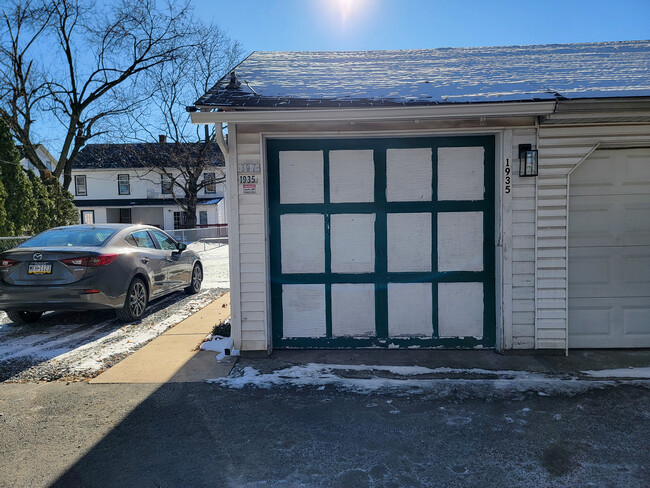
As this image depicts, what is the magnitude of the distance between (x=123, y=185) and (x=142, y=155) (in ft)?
20.2

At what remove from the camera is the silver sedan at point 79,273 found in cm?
618

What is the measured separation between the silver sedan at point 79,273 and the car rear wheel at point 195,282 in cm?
199

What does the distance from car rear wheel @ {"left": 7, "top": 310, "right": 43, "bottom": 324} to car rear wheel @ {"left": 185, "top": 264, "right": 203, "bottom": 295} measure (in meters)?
2.95

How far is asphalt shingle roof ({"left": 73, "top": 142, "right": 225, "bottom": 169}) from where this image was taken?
31.0 meters

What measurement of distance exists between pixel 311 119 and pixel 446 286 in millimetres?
2441

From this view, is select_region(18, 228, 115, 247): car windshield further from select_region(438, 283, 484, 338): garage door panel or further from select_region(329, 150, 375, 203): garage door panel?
select_region(438, 283, 484, 338): garage door panel

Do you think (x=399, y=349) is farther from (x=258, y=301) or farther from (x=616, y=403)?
(x=616, y=403)

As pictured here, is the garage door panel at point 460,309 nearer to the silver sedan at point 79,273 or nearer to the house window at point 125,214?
the silver sedan at point 79,273

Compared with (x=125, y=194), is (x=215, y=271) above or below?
below

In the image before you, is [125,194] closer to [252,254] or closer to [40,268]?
[40,268]

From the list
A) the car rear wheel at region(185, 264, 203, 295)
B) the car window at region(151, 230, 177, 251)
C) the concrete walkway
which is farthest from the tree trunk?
the concrete walkway

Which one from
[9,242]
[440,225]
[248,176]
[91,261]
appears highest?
[248,176]

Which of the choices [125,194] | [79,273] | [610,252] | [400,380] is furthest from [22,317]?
[125,194]

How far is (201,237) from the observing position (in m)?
25.6
